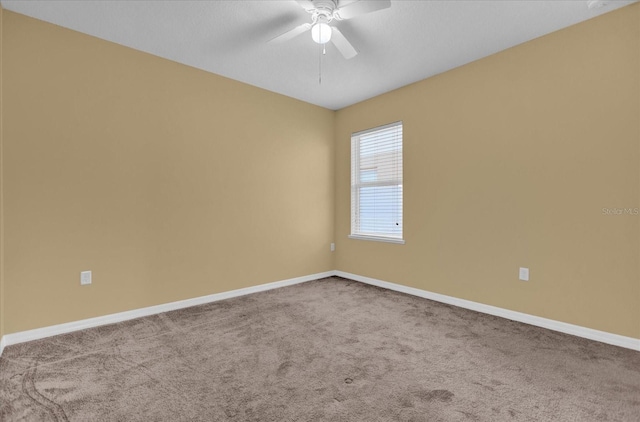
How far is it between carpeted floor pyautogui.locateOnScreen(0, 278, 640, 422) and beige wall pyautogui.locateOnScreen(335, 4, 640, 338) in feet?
1.27

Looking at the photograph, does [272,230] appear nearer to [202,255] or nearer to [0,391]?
[202,255]

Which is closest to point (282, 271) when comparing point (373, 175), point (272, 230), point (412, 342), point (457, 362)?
point (272, 230)

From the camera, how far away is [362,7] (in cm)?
198

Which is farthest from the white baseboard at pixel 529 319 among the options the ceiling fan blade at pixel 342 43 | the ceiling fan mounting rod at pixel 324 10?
the ceiling fan mounting rod at pixel 324 10

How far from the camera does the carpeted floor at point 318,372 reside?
1.59 m

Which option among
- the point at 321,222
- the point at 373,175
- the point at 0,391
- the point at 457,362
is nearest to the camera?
the point at 0,391

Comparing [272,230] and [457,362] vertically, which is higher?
[272,230]

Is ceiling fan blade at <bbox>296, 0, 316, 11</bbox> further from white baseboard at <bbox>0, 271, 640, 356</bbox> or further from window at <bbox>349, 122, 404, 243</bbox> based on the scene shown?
white baseboard at <bbox>0, 271, 640, 356</bbox>

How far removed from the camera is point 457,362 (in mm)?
2078

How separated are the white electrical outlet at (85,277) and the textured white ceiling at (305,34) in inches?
82.7

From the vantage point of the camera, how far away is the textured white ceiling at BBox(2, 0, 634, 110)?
2285 mm

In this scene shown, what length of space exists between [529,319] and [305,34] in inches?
129

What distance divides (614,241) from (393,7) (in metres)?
2.48

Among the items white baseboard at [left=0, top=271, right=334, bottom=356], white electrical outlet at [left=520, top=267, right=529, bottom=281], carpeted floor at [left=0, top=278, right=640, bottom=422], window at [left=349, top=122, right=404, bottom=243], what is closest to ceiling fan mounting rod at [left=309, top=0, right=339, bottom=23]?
window at [left=349, top=122, right=404, bottom=243]
